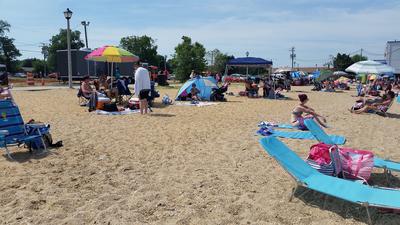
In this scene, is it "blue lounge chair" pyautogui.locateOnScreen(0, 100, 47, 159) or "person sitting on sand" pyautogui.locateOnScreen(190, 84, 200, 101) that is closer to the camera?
"blue lounge chair" pyautogui.locateOnScreen(0, 100, 47, 159)

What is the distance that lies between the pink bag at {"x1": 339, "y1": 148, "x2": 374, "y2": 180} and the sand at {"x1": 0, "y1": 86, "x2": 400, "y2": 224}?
1.71 feet

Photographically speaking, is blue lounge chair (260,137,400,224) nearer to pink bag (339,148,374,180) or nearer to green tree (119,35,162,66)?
pink bag (339,148,374,180)

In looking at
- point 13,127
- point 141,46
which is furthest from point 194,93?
point 141,46

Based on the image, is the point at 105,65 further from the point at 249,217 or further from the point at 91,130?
the point at 249,217

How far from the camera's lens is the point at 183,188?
472 centimetres

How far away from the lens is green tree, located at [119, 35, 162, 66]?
67875mm

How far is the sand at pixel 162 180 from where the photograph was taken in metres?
3.92

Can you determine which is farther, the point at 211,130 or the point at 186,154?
the point at 211,130

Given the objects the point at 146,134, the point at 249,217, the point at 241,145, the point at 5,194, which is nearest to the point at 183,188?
the point at 249,217

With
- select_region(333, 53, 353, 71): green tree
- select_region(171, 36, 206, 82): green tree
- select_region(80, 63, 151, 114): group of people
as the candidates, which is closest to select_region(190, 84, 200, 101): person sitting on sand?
select_region(80, 63, 151, 114): group of people

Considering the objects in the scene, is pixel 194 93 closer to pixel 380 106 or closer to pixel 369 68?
pixel 380 106

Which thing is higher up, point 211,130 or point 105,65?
point 105,65

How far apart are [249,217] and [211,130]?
15.9 ft

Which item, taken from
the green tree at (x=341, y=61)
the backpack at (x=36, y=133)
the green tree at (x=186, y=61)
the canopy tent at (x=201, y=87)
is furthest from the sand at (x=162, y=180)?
the green tree at (x=341, y=61)
